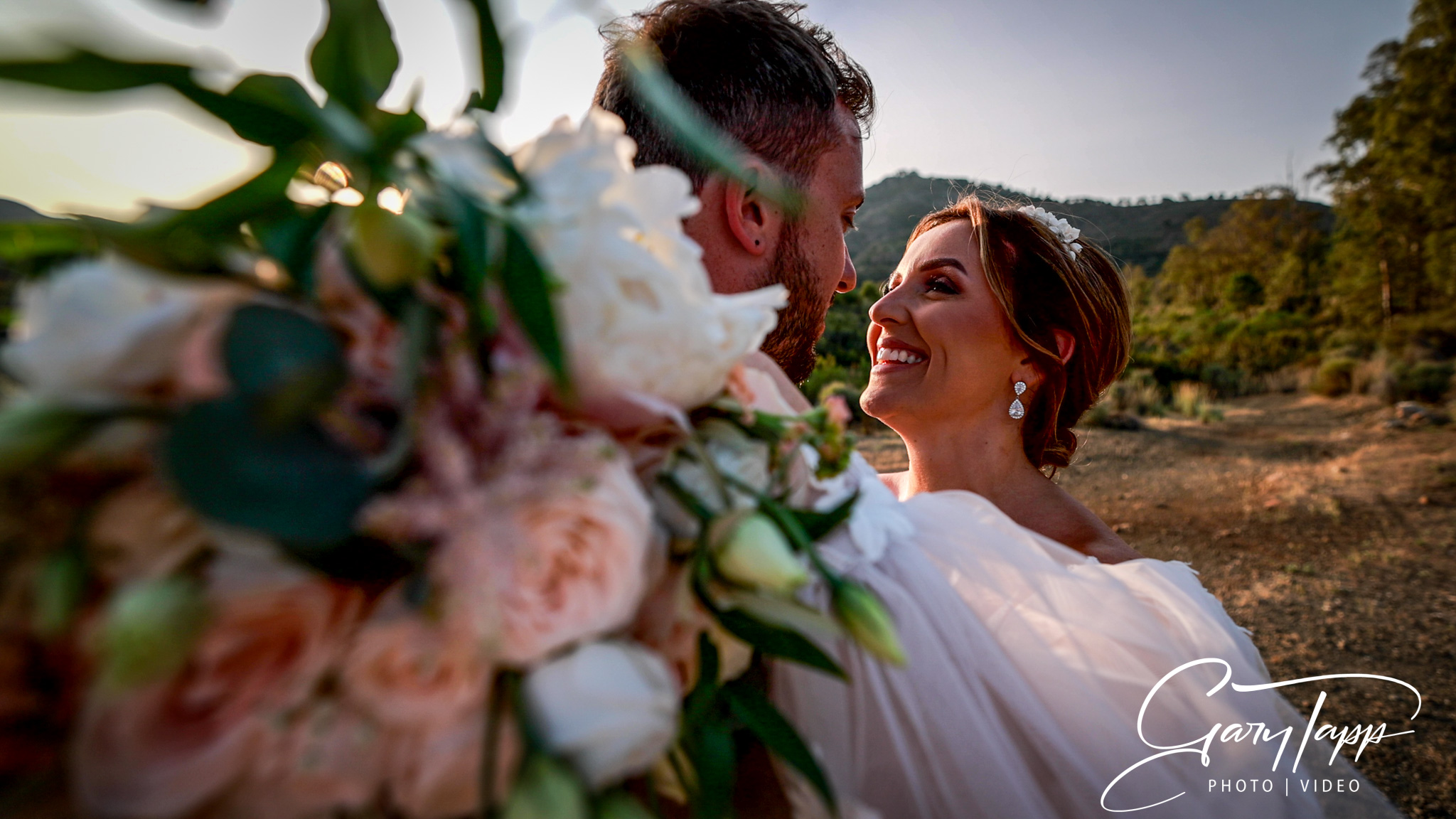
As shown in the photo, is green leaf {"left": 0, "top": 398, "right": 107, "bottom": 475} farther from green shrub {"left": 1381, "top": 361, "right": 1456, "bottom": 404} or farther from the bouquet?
green shrub {"left": 1381, "top": 361, "right": 1456, "bottom": 404}

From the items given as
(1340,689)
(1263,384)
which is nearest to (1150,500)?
(1340,689)

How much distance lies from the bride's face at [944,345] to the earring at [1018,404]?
0.02m

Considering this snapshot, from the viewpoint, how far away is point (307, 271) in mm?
510

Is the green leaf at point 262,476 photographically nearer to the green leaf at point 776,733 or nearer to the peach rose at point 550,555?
the peach rose at point 550,555

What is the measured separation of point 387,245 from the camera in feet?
1.51

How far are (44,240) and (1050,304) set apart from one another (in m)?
3.26

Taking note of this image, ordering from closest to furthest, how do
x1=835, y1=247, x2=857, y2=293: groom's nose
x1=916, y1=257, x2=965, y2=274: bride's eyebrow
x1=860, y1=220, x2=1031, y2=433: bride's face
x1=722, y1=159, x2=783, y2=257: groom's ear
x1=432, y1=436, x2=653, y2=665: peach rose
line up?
x1=432, y1=436, x2=653, y2=665: peach rose < x1=722, y1=159, x2=783, y2=257: groom's ear < x1=835, y1=247, x2=857, y2=293: groom's nose < x1=860, y1=220, x2=1031, y2=433: bride's face < x1=916, y1=257, x2=965, y2=274: bride's eyebrow

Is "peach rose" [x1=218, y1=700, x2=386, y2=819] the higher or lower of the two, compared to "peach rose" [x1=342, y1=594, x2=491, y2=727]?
lower

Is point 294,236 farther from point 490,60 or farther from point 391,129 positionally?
point 490,60

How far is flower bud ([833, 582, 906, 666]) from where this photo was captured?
588mm

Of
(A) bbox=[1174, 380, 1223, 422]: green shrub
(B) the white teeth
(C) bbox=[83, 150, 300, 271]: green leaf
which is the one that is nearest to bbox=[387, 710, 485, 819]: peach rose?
(C) bbox=[83, 150, 300, 271]: green leaf

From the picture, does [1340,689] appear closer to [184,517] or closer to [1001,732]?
[1001,732]

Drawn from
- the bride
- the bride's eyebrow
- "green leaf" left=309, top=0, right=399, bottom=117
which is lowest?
the bride

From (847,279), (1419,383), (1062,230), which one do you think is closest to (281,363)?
(847,279)
